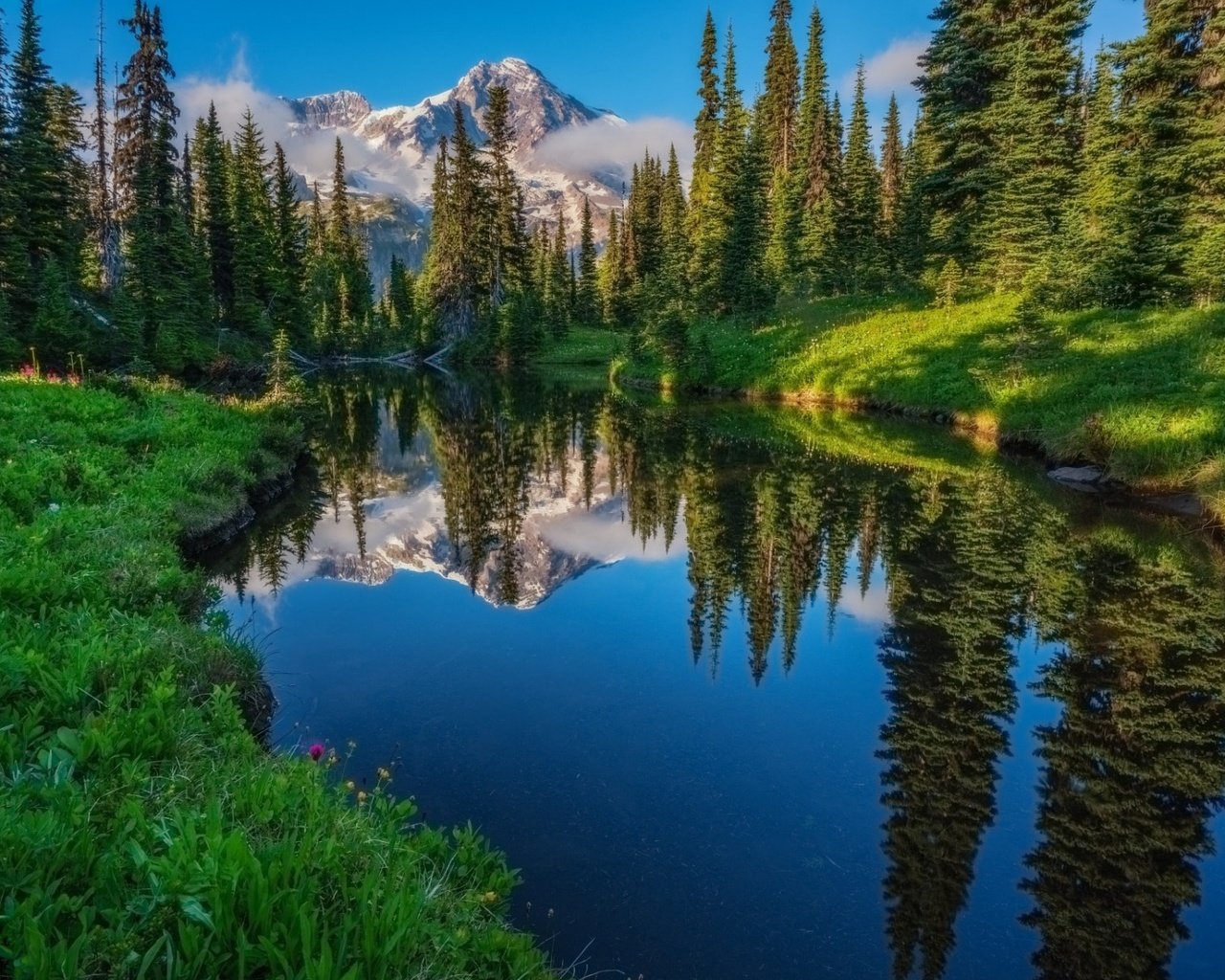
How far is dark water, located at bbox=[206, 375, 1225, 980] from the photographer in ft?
16.1

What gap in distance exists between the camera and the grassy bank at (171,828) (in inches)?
93.7

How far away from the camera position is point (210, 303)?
48.0 metres

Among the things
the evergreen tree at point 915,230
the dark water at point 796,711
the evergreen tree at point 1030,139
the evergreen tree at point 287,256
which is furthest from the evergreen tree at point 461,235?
the dark water at point 796,711

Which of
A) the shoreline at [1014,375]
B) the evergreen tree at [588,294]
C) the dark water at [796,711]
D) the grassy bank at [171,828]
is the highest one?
the evergreen tree at [588,294]

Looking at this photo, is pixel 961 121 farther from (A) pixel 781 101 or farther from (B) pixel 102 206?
(B) pixel 102 206

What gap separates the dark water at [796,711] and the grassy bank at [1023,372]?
2146 millimetres

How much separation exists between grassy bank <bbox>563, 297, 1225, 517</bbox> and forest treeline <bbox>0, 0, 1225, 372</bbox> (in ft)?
7.27

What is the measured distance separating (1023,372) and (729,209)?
3412 centimetres

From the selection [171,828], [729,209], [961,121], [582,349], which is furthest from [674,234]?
[171,828]

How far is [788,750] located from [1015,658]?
11.7 ft

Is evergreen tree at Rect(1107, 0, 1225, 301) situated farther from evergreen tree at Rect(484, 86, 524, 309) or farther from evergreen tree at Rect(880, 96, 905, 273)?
evergreen tree at Rect(484, 86, 524, 309)

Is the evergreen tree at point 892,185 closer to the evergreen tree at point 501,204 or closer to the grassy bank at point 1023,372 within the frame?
the grassy bank at point 1023,372

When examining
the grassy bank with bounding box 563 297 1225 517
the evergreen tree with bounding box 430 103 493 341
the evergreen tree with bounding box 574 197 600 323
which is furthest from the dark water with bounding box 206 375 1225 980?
the evergreen tree with bounding box 574 197 600 323

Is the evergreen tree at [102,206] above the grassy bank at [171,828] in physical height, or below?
above
